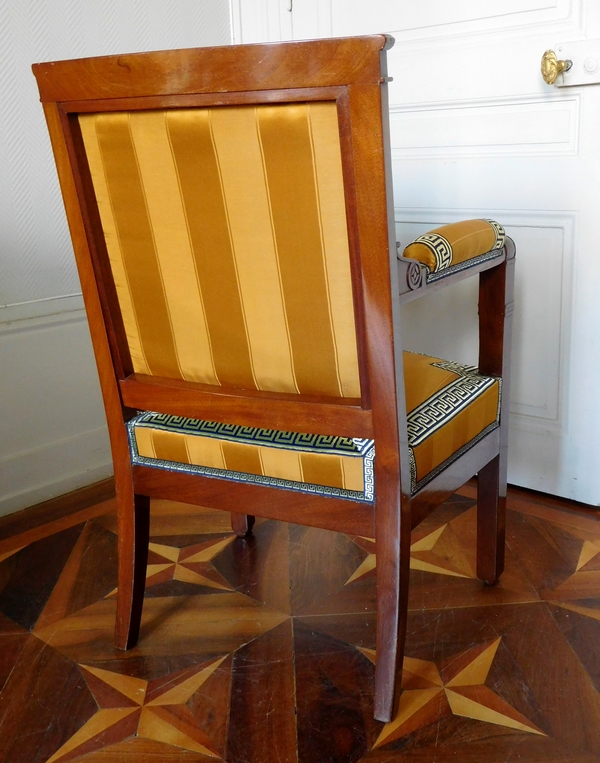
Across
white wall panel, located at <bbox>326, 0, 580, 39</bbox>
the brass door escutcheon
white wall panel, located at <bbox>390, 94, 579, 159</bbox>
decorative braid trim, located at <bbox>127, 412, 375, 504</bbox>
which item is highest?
white wall panel, located at <bbox>326, 0, 580, 39</bbox>

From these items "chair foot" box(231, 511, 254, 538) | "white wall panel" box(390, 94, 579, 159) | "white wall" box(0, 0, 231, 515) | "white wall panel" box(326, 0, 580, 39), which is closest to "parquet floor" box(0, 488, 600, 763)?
"chair foot" box(231, 511, 254, 538)

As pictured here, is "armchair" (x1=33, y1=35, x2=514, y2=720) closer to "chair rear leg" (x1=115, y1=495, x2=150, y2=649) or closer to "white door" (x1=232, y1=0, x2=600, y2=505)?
"chair rear leg" (x1=115, y1=495, x2=150, y2=649)

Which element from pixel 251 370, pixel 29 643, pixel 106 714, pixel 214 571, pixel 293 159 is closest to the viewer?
pixel 293 159

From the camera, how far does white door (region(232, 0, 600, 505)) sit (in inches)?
60.0

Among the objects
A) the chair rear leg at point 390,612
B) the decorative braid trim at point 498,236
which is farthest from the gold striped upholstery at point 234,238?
the decorative braid trim at point 498,236

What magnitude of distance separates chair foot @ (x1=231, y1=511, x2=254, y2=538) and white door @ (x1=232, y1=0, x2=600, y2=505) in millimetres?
653

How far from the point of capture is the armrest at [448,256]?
0.96 meters

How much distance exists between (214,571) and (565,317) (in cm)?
93

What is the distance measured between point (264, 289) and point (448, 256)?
28 centimetres

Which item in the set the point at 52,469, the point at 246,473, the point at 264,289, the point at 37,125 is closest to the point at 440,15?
the point at 37,125

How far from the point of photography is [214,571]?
1512mm

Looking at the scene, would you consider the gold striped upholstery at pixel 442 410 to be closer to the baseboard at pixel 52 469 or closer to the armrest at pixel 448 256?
the armrest at pixel 448 256

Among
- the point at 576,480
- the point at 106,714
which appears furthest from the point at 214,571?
the point at 576,480

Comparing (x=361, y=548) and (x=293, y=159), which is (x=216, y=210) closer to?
(x=293, y=159)
